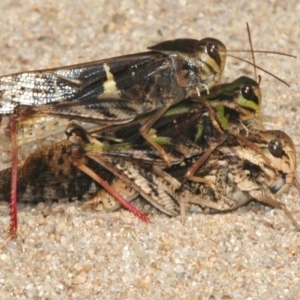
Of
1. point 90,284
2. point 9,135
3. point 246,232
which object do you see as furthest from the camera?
point 9,135

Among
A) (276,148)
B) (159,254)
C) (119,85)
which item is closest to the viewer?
(159,254)

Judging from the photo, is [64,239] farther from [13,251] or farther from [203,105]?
[203,105]

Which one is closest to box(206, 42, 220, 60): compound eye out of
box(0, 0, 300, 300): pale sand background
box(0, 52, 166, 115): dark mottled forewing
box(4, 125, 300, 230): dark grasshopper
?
box(0, 52, 166, 115): dark mottled forewing

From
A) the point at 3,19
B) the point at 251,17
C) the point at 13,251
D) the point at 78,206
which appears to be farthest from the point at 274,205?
the point at 3,19

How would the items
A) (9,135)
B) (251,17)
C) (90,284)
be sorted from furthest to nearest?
(251,17) < (9,135) < (90,284)

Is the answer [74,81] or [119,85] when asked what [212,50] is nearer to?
Answer: [119,85]

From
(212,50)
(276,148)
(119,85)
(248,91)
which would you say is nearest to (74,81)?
(119,85)
